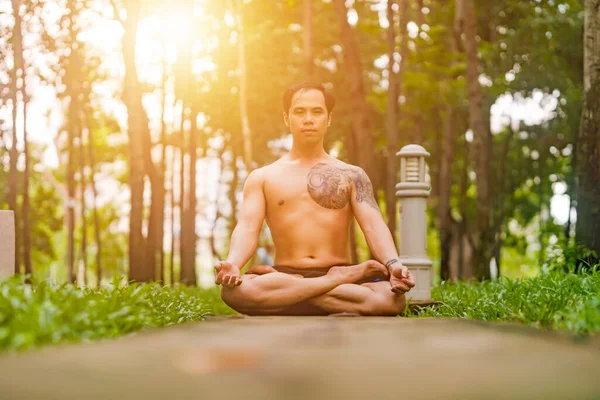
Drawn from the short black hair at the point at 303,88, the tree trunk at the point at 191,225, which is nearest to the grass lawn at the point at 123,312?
the short black hair at the point at 303,88

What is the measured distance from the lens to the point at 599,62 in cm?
1016

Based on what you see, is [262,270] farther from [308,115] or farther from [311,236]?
[308,115]

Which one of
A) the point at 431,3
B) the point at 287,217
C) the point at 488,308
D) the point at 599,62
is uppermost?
the point at 431,3

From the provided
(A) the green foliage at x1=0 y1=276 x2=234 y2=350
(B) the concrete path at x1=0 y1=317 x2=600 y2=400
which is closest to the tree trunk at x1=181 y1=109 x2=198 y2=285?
(A) the green foliage at x1=0 y1=276 x2=234 y2=350

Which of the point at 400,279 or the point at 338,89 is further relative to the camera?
the point at 338,89

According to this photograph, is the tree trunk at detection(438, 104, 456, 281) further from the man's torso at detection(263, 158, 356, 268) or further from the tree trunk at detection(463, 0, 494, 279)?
the man's torso at detection(263, 158, 356, 268)

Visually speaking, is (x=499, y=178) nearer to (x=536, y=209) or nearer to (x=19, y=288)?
(x=536, y=209)

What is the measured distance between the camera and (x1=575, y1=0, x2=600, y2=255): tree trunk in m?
10.2

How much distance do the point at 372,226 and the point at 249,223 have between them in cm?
100

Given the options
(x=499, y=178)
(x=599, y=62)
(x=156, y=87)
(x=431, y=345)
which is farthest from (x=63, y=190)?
(x=431, y=345)

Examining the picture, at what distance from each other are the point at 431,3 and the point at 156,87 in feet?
23.9

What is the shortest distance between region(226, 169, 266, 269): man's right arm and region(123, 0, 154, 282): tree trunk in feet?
20.5

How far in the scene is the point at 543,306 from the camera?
5160 mm

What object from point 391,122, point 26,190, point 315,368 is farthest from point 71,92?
point 315,368
